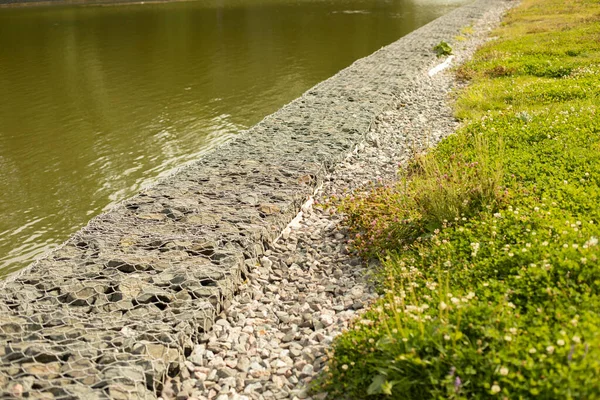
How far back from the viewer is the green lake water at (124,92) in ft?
38.2

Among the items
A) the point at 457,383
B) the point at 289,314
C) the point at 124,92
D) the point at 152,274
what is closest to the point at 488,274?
the point at 457,383

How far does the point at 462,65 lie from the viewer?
19.8 metres

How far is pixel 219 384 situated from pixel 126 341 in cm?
102

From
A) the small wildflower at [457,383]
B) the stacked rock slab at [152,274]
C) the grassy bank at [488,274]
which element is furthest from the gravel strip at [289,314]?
the small wildflower at [457,383]

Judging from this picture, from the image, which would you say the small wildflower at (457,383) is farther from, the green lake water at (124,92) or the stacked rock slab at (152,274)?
the green lake water at (124,92)

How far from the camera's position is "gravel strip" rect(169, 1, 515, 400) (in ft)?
17.1

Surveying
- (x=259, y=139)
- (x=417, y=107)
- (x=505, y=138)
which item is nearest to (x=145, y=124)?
(x=259, y=139)

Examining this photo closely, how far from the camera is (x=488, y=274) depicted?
5.50m

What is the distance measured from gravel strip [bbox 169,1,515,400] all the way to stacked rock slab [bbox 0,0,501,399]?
20 cm

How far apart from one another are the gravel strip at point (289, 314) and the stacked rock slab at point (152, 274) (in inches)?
8.0

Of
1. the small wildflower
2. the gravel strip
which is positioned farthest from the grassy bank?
the gravel strip

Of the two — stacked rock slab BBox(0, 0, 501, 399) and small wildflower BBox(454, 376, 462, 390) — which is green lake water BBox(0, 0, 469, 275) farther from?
small wildflower BBox(454, 376, 462, 390)

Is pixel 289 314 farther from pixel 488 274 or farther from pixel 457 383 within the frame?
pixel 457 383

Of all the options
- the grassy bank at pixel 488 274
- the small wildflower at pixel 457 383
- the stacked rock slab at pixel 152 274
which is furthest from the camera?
the stacked rock slab at pixel 152 274
